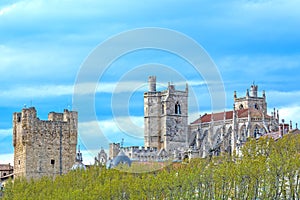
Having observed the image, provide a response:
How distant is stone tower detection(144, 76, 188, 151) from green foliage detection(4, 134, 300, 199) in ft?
227

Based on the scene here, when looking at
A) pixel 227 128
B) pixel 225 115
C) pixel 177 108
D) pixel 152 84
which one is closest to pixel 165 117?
pixel 177 108

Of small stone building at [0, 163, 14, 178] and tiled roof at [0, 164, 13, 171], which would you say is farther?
tiled roof at [0, 164, 13, 171]

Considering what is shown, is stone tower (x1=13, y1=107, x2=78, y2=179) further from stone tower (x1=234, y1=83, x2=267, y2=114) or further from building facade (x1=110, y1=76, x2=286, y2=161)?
stone tower (x1=234, y1=83, x2=267, y2=114)

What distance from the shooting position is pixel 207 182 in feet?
278

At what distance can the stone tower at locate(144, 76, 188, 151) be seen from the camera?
165 meters

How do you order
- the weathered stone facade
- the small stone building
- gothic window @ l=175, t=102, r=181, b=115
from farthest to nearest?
gothic window @ l=175, t=102, r=181, b=115 < the weathered stone facade < the small stone building

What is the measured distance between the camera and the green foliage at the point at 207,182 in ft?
269

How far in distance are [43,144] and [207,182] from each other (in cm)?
3280

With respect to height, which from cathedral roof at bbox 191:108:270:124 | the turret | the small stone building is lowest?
the small stone building

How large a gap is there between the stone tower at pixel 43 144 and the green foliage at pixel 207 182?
17203 millimetres

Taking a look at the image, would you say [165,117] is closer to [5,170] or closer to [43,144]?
[5,170]

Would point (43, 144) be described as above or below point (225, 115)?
below

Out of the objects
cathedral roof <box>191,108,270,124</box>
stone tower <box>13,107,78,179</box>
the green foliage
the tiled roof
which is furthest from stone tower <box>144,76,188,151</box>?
the green foliage

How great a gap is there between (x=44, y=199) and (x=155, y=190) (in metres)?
9.59
